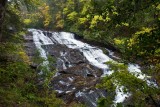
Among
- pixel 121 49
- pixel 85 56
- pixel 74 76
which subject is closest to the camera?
pixel 121 49

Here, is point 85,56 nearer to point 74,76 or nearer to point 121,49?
point 74,76

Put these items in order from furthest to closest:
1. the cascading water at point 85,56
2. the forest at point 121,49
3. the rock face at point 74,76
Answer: the rock face at point 74,76 → the cascading water at point 85,56 → the forest at point 121,49

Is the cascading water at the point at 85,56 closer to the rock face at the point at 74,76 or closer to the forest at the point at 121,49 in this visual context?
the rock face at the point at 74,76

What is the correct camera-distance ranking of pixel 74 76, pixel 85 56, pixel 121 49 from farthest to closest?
pixel 85 56
pixel 74 76
pixel 121 49

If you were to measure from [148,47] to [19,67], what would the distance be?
6322mm

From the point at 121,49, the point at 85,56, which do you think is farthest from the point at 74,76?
the point at 121,49

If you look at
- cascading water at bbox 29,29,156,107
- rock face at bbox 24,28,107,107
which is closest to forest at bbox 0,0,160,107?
cascading water at bbox 29,29,156,107

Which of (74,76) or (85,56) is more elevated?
(74,76)

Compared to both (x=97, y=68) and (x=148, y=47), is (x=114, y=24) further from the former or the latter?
(x=97, y=68)

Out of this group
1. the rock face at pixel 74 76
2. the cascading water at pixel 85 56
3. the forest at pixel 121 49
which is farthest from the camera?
the rock face at pixel 74 76

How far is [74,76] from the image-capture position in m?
17.8

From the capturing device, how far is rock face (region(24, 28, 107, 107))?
15.1 m

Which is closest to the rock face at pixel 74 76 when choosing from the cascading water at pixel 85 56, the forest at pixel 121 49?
the cascading water at pixel 85 56

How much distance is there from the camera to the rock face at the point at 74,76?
15110 millimetres
